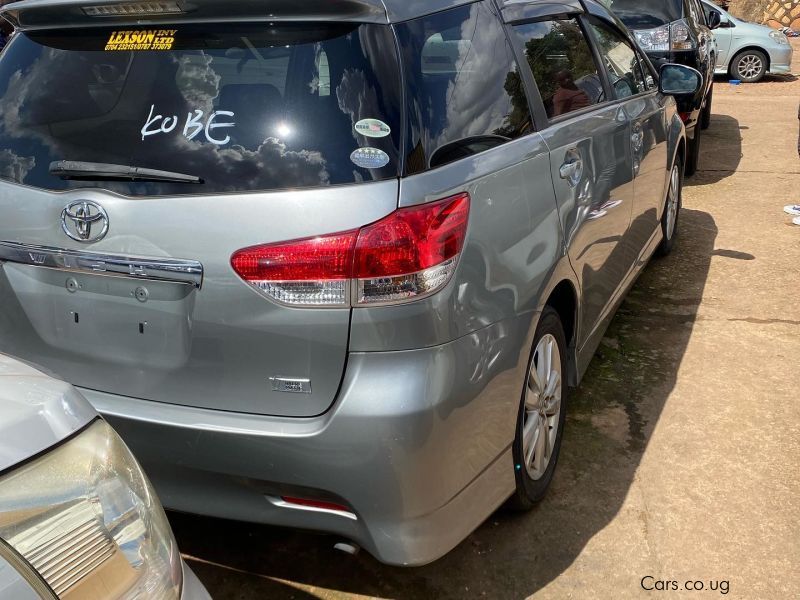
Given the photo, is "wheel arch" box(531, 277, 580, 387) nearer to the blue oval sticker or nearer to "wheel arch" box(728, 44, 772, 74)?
the blue oval sticker

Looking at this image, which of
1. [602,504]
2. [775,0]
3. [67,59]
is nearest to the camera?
[67,59]

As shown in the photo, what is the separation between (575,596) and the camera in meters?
2.72

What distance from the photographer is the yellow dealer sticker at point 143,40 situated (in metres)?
2.45

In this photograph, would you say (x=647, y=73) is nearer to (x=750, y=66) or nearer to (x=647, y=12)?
(x=647, y=12)

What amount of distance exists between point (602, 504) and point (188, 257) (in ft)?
5.90

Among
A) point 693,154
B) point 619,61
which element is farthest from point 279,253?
point 693,154

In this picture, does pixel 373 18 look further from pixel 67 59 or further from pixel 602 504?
pixel 602 504

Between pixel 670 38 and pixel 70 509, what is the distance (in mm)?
8380

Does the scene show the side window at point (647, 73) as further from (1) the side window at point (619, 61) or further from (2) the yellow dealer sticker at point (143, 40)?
(2) the yellow dealer sticker at point (143, 40)

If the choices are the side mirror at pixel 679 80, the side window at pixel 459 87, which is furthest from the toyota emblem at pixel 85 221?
the side mirror at pixel 679 80

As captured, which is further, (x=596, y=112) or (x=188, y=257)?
(x=596, y=112)

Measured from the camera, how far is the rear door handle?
3.11 metres

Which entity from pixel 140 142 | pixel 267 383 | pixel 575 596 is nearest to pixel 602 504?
pixel 575 596

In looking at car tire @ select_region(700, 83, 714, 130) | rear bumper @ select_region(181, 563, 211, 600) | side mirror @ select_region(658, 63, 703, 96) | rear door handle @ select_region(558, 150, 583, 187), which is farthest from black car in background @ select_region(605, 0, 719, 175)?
rear bumper @ select_region(181, 563, 211, 600)
